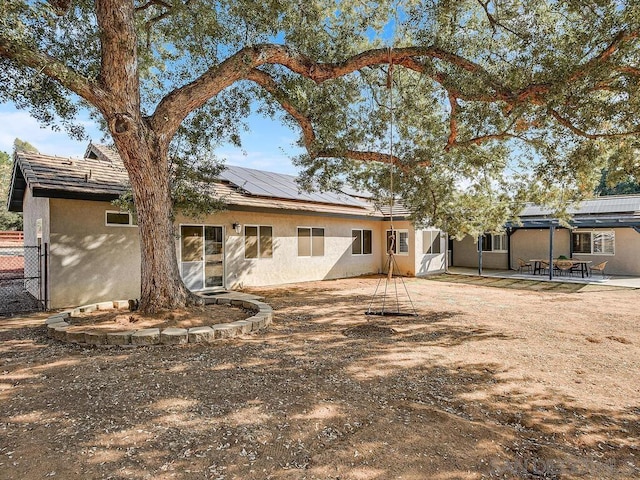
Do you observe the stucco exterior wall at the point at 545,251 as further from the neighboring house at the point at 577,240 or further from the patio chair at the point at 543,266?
the patio chair at the point at 543,266

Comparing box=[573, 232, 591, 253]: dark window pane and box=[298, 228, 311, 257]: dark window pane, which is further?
box=[573, 232, 591, 253]: dark window pane

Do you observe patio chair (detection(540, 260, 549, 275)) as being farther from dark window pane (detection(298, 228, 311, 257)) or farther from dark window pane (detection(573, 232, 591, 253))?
dark window pane (detection(298, 228, 311, 257))

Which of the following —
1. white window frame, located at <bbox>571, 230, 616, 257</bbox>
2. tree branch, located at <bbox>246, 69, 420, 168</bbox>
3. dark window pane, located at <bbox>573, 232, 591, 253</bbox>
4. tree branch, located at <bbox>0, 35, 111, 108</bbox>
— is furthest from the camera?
dark window pane, located at <bbox>573, 232, 591, 253</bbox>

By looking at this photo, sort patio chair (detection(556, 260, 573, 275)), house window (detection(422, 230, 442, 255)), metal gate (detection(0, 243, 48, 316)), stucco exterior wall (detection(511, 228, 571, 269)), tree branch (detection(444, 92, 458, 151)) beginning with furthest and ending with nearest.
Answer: stucco exterior wall (detection(511, 228, 571, 269)) → house window (detection(422, 230, 442, 255)) → patio chair (detection(556, 260, 573, 275)) → metal gate (detection(0, 243, 48, 316)) → tree branch (detection(444, 92, 458, 151))

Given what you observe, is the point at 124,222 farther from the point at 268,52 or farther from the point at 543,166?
the point at 543,166

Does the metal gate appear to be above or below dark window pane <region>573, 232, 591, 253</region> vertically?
below

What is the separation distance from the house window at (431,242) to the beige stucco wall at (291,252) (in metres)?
1.89

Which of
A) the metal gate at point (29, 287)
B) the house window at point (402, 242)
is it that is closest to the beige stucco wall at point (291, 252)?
the house window at point (402, 242)

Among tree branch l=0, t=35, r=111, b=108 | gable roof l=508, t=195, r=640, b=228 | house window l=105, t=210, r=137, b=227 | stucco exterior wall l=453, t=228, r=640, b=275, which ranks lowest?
stucco exterior wall l=453, t=228, r=640, b=275

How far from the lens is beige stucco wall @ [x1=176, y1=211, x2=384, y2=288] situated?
11086 millimetres

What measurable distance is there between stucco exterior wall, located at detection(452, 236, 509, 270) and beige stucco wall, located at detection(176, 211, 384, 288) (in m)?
6.00

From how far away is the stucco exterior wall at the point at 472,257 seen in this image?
1819 cm

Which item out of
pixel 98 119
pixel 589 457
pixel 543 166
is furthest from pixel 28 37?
pixel 543 166

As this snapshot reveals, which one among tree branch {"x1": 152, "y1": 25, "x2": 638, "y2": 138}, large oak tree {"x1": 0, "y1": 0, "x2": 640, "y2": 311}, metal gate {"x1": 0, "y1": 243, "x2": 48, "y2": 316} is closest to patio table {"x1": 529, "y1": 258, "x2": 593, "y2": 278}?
large oak tree {"x1": 0, "y1": 0, "x2": 640, "y2": 311}
